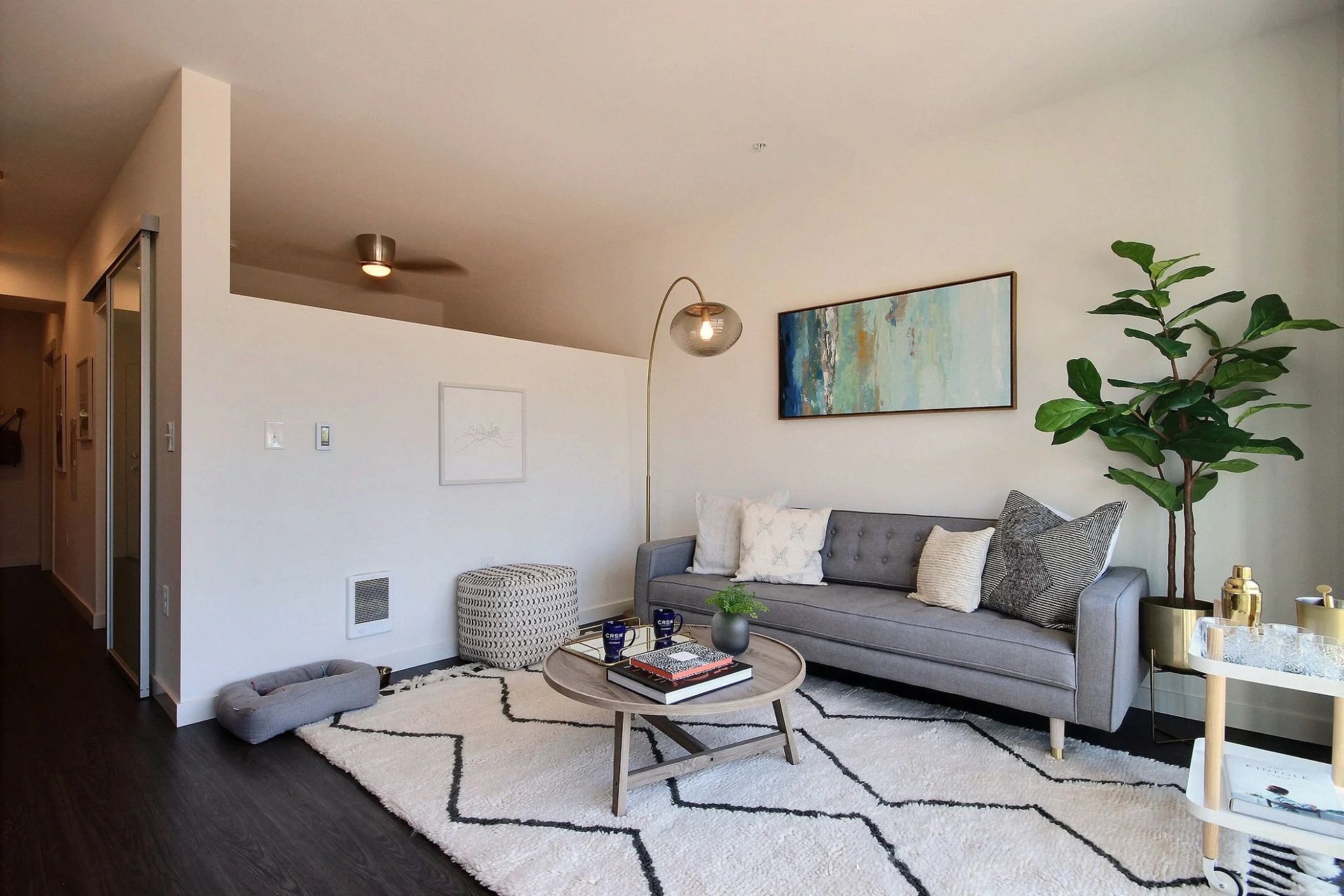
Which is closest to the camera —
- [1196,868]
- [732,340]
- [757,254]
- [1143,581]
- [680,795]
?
[1196,868]

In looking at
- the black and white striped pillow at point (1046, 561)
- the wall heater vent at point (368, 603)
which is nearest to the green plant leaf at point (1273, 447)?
the black and white striped pillow at point (1046, 561)

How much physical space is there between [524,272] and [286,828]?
15.5 ft

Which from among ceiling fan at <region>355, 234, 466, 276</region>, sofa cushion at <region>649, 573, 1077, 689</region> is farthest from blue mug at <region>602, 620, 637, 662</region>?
ceiling fan at <region>355, 234, 466, 276</region>

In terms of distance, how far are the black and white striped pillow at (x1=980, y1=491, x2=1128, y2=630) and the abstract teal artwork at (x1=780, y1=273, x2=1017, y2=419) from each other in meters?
0.75

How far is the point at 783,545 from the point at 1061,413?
1490 mm

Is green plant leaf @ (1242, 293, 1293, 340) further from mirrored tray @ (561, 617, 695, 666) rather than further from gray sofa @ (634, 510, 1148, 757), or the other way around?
mirrored tray @ (561, 617, 695, 666)

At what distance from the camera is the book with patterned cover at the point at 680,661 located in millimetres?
2086

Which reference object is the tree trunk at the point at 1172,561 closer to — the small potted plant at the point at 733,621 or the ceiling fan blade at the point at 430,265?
the small potted plant at the point at 733,621

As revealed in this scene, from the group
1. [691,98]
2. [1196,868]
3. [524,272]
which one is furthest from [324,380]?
[1196,868]

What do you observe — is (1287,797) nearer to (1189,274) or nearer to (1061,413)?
(1061,413)

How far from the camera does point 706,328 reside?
11.5ft

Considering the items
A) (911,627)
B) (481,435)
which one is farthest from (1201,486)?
(481,435)

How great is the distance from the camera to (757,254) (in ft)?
14.3

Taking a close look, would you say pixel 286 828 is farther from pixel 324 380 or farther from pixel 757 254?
pixel 757 254
